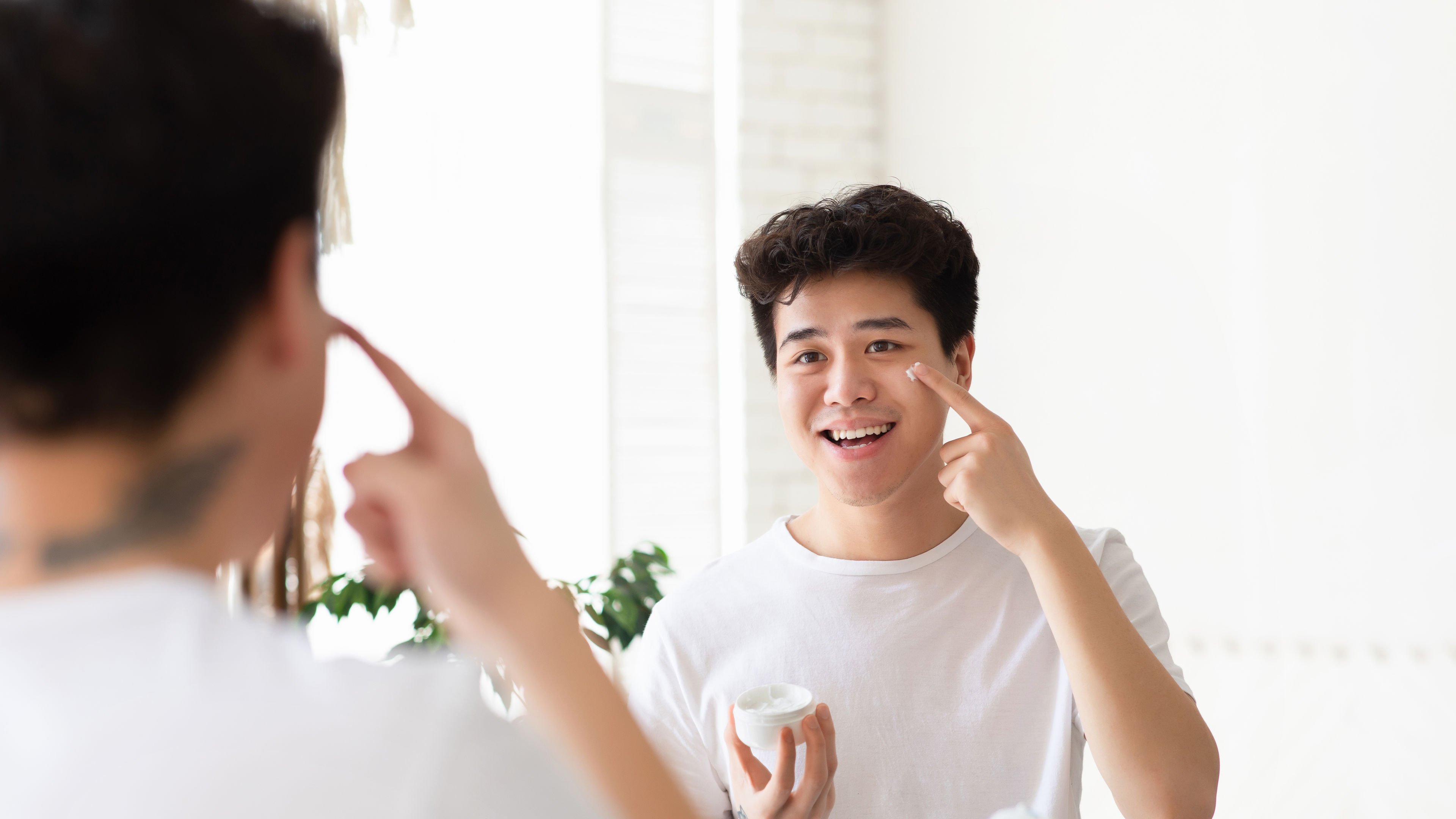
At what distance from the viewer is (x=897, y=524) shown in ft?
5.65

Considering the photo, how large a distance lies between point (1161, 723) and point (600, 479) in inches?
94.3

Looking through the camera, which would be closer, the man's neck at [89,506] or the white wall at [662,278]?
the man's neck at [89,506]

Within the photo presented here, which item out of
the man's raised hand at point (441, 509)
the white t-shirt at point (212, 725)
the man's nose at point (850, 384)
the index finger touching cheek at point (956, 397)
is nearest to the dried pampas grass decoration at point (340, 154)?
the man's nose at point (850, 384)

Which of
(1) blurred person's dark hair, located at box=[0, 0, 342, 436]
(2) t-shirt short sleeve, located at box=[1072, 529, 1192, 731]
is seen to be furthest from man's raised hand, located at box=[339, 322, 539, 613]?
(2) t-shirt short sleeve, located at box=[1072, 529, 1192, 731]

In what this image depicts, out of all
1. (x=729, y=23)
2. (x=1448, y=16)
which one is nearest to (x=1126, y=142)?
(x=1448, y=16)

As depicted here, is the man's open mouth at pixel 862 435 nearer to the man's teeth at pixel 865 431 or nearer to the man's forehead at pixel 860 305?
the man's teeth at pixel 865 431

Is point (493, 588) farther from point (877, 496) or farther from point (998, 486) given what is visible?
point (877, 496)

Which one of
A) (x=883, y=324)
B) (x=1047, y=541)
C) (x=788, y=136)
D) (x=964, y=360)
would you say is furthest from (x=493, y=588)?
(x=788, y=136)

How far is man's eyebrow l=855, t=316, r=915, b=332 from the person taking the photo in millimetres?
1700

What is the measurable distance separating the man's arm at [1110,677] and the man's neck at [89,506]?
110cm

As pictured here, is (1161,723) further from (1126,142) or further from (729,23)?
(729,23)

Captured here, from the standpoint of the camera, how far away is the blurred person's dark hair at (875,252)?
→ 1.71m

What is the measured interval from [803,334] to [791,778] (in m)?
0.73

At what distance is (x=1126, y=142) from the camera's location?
9.85ft
